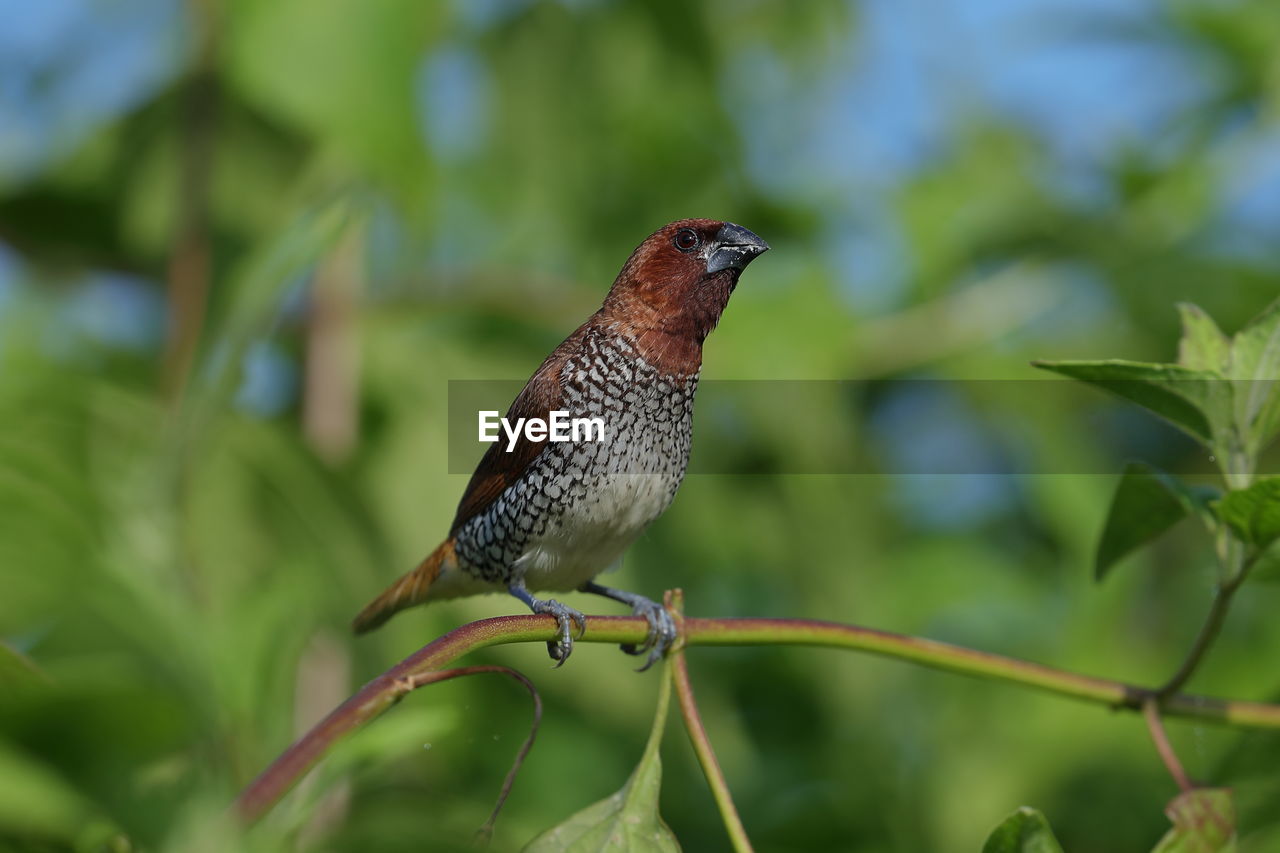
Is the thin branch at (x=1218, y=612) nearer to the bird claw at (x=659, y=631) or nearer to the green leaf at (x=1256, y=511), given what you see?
the green leaf at (x=1256, y=511)

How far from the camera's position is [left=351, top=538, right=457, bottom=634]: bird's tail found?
6.44ft

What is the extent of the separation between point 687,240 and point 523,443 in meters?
0.36

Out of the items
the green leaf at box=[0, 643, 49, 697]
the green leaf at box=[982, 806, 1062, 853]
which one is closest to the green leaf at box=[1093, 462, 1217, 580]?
the green leaf at box=[982, 806, 1062, 853]

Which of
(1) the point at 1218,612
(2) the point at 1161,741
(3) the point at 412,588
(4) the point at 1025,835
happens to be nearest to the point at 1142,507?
(1) the point at 1218,612

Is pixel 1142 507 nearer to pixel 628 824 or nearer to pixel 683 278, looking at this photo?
pixel 683 278

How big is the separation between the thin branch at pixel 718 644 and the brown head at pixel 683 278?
0.50 metres

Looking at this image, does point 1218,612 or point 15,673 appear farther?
point 1218,612

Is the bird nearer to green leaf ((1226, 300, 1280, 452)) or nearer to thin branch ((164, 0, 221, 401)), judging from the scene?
green leaf ((1226, 300, 1280, 452))

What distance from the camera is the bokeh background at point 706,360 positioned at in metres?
2.44

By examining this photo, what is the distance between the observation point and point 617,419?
1.79 m

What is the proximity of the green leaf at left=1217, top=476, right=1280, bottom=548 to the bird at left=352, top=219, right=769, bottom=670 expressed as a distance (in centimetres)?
65

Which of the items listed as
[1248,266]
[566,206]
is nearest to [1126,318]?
[1248,266]

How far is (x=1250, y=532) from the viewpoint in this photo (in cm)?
156

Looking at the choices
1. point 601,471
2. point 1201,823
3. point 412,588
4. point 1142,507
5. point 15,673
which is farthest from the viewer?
point 412,588
